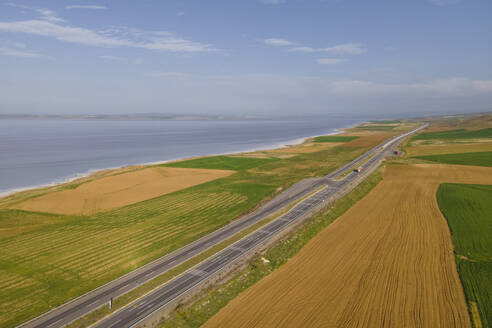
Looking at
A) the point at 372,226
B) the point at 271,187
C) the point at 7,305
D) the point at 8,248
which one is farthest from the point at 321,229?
the point at 8,248

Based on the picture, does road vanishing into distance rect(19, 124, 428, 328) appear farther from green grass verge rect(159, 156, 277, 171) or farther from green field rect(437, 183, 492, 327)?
green grass verge rect(159, 156, 277, 171)

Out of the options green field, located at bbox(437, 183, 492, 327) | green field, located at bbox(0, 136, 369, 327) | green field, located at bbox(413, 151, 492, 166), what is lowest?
green field, located at bbox(0, 136, 369, 327)

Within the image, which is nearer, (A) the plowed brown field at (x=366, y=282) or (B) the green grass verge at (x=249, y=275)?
(A) the plowed brown field at (x=366, y=282)

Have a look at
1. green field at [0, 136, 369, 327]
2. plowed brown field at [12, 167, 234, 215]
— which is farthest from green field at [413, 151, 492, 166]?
plowed brown field at [12, 167, 234, 215]

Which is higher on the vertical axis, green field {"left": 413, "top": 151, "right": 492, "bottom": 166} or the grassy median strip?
green field {"left": 413, "top": 151, "right": 492, "bottom": 166}

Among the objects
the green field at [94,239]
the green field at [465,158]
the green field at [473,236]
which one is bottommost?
the green field at [94,239]

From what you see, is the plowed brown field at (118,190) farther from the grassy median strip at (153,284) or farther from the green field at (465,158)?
Answer: the green field at (465,158)

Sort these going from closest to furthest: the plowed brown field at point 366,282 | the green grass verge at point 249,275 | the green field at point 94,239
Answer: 1. the plowed brown field at point 366,282
2. the green grass verge at point 249,275
3. the green field at point 94,239

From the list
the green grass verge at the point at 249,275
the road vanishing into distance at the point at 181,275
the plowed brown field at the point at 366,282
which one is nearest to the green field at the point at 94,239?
the road vanishing into distance at the point at 181,275
